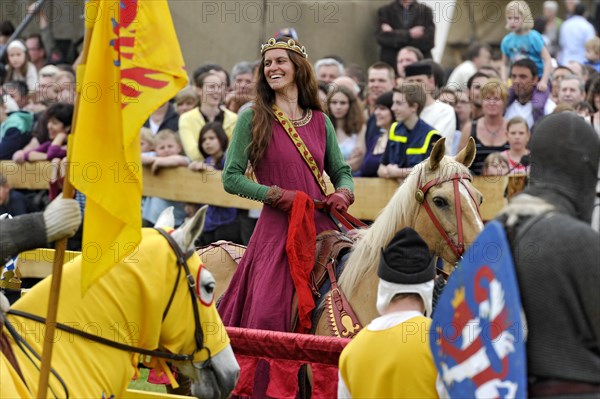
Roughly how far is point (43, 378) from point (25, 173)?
9244mm

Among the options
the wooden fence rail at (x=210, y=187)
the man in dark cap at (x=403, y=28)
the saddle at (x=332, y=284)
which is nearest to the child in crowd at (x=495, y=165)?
the wooden fence rail at (x=210, y=187)

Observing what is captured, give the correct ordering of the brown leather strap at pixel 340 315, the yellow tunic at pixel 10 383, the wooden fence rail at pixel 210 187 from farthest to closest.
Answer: the wooden fence rail at pixel 210 187, the brown leather strap at pixel 340 315, the yellow tunic at pixel 10 383

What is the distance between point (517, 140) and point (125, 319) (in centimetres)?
646

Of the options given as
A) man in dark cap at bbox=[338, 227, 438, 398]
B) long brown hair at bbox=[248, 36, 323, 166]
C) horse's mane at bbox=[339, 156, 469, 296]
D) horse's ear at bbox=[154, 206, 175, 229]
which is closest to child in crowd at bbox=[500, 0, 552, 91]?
long brown hair at bbox=[248, 36, 323, 166]

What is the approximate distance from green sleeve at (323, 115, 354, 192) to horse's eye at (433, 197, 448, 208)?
2.94 ft

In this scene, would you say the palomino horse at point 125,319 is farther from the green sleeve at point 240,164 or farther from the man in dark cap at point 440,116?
the man in dark cap at point 440,116

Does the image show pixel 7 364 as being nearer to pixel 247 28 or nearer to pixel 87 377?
pixel 87 377

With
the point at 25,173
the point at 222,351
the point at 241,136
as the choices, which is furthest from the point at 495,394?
the point at 25,173

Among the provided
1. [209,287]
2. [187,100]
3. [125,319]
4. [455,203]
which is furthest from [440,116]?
[125,319]

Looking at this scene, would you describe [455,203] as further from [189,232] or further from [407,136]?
[407,136]

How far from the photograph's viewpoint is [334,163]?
8.61 meters

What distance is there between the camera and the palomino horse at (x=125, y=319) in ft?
18.7

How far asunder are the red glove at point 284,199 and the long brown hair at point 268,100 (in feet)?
1.09

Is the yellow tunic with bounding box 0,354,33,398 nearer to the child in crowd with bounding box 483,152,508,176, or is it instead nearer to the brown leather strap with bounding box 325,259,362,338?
the brown leather strap with bounding box 325,259,362,338
